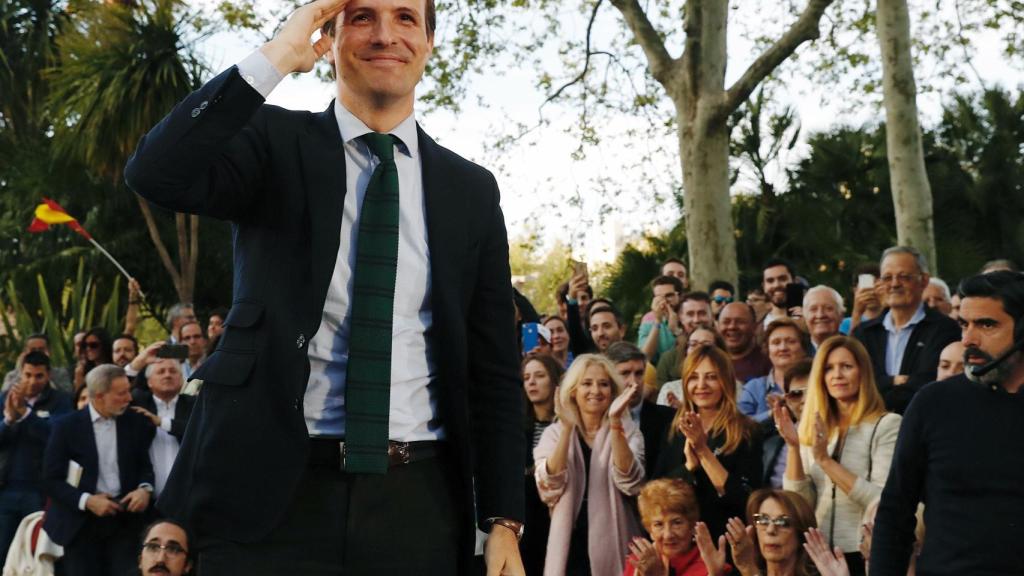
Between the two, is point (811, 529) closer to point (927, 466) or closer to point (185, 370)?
point (927, 466)

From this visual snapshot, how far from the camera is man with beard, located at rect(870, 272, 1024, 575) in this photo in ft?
14.4

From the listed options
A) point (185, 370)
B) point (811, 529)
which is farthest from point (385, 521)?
point (185, 370)

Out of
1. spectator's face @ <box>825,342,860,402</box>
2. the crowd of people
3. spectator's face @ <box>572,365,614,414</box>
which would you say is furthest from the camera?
spectator's face @ <box>572,365,614,414</box>

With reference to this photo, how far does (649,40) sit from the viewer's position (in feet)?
48.8

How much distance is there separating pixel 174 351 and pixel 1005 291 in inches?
272

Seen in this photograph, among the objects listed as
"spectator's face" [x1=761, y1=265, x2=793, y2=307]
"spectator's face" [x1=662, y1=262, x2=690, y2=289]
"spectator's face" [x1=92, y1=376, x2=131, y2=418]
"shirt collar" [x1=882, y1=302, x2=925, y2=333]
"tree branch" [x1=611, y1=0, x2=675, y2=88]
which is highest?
"tree branch" [x1=611, y1=0, x2=675, y2=88]

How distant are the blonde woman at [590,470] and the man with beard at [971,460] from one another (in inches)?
106

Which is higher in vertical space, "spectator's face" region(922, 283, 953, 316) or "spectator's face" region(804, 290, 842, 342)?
"spectator's face" region(922, 283, 953, 316)

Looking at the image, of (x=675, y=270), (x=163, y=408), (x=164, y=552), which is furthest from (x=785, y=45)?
(x=164, y=552)

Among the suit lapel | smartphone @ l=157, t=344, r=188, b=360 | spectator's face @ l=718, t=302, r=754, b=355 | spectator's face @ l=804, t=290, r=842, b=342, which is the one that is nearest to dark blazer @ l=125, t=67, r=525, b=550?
the suit lapel

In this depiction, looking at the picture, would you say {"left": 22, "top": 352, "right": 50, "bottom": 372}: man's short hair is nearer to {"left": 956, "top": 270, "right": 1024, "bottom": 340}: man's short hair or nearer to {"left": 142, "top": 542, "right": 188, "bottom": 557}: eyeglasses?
{"left": 142, "top": 542, "right": 188, "bottom": 557}: eyeglasses

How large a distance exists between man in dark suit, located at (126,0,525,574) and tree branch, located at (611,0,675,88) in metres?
12.2

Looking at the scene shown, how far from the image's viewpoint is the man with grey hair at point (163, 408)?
9273mm

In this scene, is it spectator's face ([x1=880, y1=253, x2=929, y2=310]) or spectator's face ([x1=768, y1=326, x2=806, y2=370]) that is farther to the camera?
spectator's face ([x1=880, y1=253, x2=929, y2=310])
